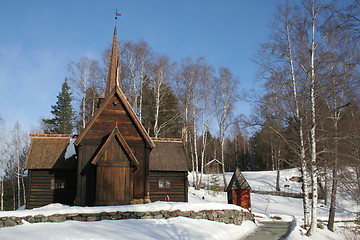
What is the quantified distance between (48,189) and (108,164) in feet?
19.7

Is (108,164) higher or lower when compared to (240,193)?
higher

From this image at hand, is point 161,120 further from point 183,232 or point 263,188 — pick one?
point 183,232

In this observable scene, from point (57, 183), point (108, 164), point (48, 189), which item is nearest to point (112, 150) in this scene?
point (108, 164)

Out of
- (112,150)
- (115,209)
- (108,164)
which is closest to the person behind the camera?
(115,209)

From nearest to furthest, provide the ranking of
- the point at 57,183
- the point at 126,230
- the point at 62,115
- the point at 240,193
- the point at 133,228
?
the point at 126,230 < the point at 133,228 < the point at 57,183 < the point at 240,193 < the point at 62,115

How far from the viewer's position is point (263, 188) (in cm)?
4031

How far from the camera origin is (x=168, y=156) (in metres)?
22.6

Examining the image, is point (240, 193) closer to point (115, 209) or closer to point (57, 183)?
point (115, 209)

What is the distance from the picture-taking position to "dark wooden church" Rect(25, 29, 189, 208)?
16250 millimetres

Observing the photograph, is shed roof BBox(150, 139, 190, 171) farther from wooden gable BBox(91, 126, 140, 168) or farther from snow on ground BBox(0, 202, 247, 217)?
snow on ground BBox(0, 202, 247, 217)

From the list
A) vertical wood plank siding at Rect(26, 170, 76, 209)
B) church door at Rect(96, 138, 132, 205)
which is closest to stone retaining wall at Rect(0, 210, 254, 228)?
church door at Rect(96, 138, 132, 205)

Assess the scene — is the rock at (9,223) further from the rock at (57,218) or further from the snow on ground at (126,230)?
the rock at (57,218)

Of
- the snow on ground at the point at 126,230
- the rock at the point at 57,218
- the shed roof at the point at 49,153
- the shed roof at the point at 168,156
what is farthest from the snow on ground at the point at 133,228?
the shed roof at the point at 49,153

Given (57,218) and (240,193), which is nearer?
(57,218)
